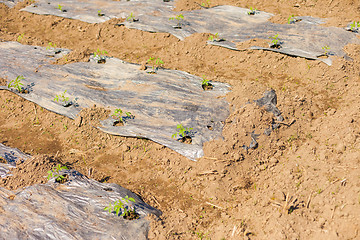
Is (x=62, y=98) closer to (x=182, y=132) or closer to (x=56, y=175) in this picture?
(x=56, y=175)

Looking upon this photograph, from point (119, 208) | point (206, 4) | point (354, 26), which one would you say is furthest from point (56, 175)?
point (206, 4)

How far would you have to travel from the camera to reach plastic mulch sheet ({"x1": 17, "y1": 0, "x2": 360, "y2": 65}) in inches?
263

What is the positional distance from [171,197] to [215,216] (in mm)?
812

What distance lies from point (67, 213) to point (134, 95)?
2871mm

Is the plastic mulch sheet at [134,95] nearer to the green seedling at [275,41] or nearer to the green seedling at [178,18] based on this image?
the green seedling at [275,41]

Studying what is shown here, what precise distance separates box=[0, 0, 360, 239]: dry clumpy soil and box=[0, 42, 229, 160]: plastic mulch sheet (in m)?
0.22

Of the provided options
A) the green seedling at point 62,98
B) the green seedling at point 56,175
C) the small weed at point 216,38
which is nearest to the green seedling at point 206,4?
the small weed at point 216,38

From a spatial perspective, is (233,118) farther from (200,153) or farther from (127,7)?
(127,7)

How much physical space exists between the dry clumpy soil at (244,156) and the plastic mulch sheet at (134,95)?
218mm

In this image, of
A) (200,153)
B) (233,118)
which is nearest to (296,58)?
(233,118)

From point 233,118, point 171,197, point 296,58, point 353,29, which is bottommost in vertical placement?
point 171,197

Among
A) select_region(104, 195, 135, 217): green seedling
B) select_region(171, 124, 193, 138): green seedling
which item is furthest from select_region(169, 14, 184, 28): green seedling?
select_region(104, 195, 135, 217): green seedling

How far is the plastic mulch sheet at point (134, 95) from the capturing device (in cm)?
514

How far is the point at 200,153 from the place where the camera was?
4.80 m
